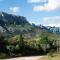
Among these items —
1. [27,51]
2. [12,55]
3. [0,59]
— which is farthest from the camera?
[27,51]

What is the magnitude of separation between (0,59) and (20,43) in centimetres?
1752

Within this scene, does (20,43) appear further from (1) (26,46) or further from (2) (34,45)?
(2) (34,45)

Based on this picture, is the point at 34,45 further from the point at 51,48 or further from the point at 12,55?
the point at 12,55

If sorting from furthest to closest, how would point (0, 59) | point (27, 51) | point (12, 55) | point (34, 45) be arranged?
point (34, 45)
point (27, 51)
point (12, 55)
point (0, 59)

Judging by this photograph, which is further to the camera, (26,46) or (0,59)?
(26,46)

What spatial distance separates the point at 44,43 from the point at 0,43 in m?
18.3

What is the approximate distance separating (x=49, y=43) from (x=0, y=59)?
99.1 ft

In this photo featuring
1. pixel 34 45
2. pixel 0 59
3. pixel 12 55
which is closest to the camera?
pixel 0 59

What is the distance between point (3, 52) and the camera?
61.8m

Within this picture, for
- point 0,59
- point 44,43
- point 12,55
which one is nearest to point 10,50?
point 12,55

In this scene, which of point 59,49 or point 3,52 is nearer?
point 3,52

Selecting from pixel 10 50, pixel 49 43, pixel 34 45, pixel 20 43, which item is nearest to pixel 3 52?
pixel 10 50

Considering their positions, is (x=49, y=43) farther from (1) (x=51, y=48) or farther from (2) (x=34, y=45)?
(2) (x=34, y=45)

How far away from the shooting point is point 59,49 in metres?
73.6
